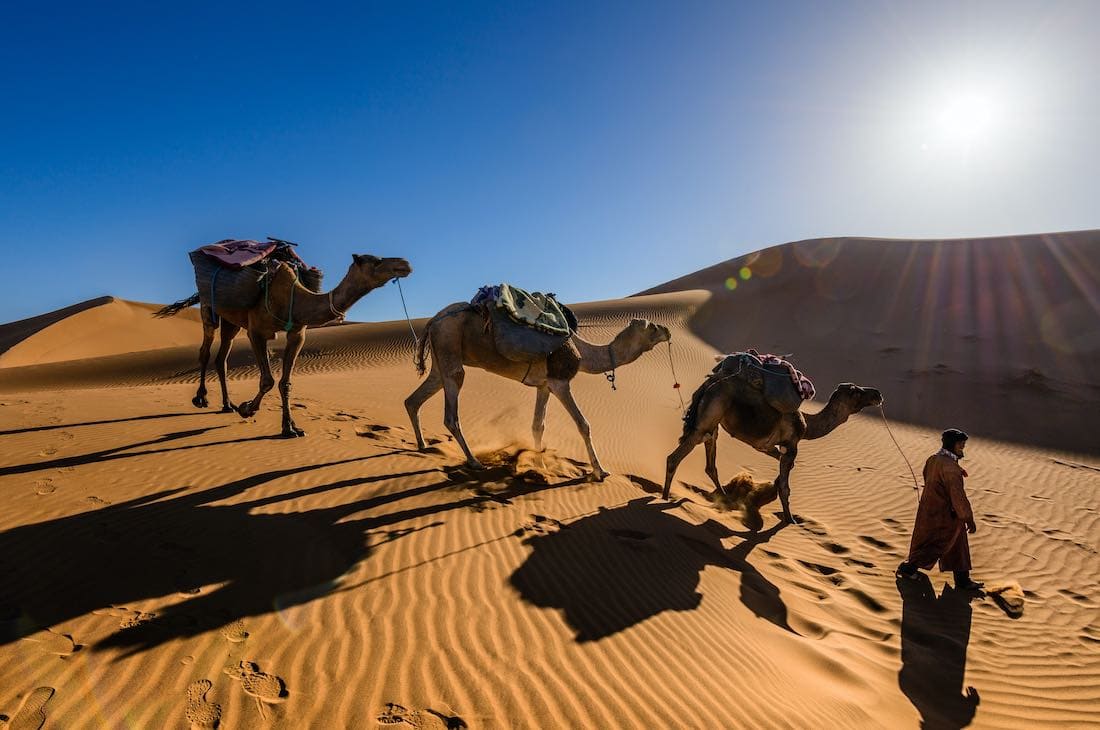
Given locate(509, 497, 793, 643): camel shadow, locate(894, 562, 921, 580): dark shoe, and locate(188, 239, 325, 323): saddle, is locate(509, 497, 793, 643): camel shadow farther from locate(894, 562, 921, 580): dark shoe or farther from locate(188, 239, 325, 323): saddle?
locate(188, 239, 325, 323): saddle

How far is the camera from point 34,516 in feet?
13.8

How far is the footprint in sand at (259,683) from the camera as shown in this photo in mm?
2596

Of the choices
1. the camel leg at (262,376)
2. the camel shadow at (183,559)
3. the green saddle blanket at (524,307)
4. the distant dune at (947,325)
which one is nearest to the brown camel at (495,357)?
the green saddle blanket at (524,307)

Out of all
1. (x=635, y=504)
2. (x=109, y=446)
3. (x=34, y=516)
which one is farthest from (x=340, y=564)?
(x=109, y=446)

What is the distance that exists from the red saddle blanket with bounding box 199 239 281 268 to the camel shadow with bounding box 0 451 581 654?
13.5 feet

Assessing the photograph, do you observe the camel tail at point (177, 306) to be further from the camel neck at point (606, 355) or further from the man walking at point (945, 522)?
the man walking at point (945, 522)

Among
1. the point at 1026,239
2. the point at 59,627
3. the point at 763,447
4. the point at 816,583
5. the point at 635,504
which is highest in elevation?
the point at 1026,239

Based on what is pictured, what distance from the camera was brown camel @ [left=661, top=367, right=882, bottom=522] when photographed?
705cm

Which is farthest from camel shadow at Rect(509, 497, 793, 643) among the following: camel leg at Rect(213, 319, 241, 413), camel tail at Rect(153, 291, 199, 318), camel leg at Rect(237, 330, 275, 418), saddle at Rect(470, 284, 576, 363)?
camel tail at Rect(153, 291, 199, 318)

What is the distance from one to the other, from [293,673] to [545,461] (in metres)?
5.43

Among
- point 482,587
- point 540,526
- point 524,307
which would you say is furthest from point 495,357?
point 482,587

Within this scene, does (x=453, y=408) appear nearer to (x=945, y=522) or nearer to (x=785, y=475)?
(x=785, y=475)

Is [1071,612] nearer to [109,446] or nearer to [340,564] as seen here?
[340,564]

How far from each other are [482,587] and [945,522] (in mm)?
5209
